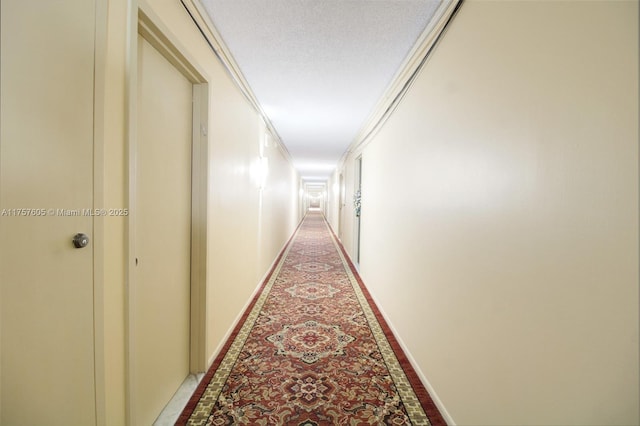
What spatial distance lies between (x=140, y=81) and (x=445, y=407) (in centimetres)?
240

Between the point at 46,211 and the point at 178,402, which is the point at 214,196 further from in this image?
the point at 178,402

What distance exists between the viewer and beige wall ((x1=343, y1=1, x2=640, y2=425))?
67 cm

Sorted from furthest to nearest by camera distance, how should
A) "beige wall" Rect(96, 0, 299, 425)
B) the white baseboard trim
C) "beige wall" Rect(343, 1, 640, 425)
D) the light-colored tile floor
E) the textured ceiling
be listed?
the white baseboard trim → the textured ceiling → the light-colored tile floor → "beige wall" Rect(96, 0, 299, 425) → "beige wall" Rect(343, 1, 640, 425)

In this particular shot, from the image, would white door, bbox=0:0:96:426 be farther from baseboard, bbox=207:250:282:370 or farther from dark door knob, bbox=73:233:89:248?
baseboard, bbox=207:250:282:370

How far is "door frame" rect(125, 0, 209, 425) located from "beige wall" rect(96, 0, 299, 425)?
2 cm

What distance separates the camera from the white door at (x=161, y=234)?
1291 mm

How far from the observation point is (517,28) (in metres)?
0.99

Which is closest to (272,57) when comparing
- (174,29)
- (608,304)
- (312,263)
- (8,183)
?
(174,29)

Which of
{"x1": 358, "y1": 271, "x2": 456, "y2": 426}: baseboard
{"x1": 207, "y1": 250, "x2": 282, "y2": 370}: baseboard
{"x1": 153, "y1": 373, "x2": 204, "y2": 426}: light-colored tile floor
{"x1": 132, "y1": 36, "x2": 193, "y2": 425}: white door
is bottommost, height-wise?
{"x1": 153, "y1": 373, "x2": 204, "y2": 426}: light-colored tile floor

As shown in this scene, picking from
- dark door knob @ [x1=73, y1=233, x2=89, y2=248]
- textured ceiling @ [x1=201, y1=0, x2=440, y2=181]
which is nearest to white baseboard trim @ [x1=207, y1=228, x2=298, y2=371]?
dark door knob @ [x1=73, y1=233, x2=89, y2=248]

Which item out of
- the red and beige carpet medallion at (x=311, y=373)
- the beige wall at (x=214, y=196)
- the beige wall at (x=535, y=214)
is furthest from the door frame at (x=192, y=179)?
the beige wall at (x=535, y=214)

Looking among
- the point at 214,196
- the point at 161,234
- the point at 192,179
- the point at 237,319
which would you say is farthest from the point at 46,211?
the point at 237,319

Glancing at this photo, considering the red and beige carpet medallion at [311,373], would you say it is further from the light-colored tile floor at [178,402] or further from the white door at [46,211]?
the white door at [46,211]

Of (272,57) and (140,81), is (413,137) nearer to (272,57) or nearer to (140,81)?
(272,57)
